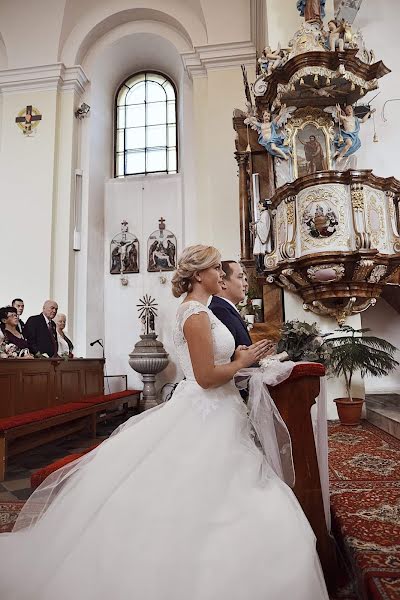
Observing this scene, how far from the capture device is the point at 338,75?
5.79 m

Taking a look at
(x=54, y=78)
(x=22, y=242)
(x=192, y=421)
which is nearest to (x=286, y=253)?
(x=192, y=421)

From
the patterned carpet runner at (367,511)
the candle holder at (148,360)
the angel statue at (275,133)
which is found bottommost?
the patterned carpet runner at (367,511)

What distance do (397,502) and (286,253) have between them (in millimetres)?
3287

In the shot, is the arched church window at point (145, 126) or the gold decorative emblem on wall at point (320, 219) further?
the arched church window at point (145, 126)

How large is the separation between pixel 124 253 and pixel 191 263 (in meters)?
9.29

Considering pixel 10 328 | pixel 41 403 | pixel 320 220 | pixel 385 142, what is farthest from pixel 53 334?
pixel 385 142

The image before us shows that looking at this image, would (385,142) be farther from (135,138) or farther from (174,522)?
(174,522)

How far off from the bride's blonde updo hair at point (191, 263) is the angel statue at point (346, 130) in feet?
15.3

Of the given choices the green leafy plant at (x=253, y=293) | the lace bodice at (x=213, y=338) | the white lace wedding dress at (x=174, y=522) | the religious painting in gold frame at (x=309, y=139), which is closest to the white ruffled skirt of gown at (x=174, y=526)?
the white lace wedding dress at (x=174, y=522)

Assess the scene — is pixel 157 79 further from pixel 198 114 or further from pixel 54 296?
pixel 54 296

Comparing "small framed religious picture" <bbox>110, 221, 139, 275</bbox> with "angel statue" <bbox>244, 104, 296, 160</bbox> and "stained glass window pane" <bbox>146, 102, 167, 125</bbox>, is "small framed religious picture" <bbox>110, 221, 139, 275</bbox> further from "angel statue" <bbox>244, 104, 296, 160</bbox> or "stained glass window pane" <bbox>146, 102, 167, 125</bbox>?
"angel statue" <bbox>244, 104, 296, 160</bbox>

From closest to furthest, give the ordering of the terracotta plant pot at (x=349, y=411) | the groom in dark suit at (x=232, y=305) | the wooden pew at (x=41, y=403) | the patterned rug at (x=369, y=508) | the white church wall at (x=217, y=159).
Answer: the patterned rug at (x=369, y=508), the groom in dark suit at (x=232, y=305), the wooden pew at (x=41, y=403), the terracotta plant pot at (x=349, y=411), the white church wall at (x=217, y=159)

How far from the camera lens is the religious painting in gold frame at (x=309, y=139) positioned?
6.30 m

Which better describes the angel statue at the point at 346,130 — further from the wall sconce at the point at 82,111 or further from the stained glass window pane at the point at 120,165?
the stained glass window pane at the point at 120,165
